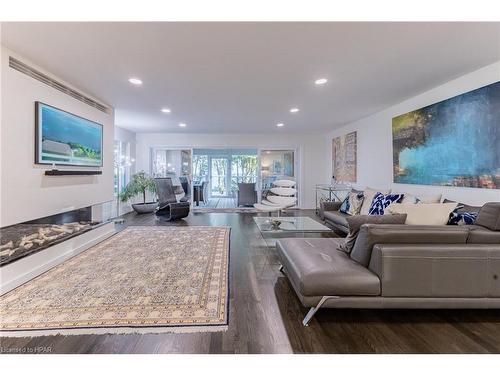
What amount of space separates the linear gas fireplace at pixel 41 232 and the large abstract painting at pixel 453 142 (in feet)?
16.6

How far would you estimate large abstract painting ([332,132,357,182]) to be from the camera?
6160 mm

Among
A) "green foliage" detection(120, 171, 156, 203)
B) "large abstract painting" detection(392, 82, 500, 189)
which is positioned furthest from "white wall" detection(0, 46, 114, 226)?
"large abstract painting" detection(392, 82, 500, 189)

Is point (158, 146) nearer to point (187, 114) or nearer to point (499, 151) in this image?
point (187, 114)

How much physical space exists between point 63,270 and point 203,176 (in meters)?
7.44

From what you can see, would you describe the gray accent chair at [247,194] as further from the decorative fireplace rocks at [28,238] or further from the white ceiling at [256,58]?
the decorative fireplace rocks at [28,238]

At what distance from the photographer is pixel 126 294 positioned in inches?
93.0

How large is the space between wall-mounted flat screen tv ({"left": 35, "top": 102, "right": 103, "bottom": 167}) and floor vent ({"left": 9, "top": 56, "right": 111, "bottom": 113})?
0.29 meters

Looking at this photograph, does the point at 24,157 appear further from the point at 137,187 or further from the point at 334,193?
the point at 334,193

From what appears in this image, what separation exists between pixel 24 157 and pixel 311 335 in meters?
3.35

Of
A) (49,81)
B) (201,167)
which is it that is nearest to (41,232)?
(49,81)

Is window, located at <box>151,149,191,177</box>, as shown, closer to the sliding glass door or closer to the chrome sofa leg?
the sliding glass door

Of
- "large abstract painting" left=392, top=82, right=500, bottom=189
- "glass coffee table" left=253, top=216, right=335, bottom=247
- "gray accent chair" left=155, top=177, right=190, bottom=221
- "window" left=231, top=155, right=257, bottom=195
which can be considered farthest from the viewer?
"window" left=231, top=155, right=257, bottom=195
